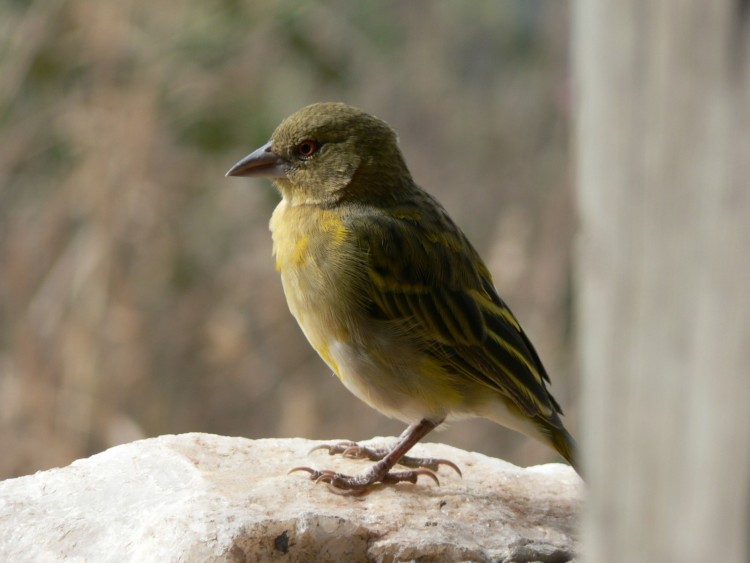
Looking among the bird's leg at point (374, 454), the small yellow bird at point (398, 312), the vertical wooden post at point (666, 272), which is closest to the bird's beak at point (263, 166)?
the small yellow bird at point (398, 312)

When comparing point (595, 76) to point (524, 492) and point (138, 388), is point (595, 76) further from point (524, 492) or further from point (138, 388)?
point (138, 388)

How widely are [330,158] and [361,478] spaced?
4.30 feet

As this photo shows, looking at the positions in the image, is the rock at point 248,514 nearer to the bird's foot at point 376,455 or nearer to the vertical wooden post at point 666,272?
the bird's foot at point 376,455

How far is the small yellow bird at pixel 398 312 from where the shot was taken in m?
3.93

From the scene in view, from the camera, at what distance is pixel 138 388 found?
6.49 m

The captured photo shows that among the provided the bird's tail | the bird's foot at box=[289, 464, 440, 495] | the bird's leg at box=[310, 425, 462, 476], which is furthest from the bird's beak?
the bird's tail

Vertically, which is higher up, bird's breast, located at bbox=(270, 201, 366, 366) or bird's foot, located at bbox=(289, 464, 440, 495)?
bird's breast, located at bbox=(270, 201, 366, 366)

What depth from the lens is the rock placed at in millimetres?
3082

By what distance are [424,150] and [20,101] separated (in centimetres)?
319

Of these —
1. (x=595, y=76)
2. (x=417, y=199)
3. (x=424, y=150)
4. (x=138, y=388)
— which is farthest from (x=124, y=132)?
(x=595, y=76)

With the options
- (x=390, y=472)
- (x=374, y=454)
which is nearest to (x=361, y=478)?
(x=390, y=472)

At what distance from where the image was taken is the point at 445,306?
4078mm

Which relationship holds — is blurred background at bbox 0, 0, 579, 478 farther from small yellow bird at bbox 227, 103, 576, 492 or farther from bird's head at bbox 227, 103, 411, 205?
small yellow bird at bbox 227, 103, 576, 492

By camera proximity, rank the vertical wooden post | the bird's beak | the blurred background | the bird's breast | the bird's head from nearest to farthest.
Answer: the vertical wooden post, the bird's breast, the bird's head, the bird's beak, the blurred background
